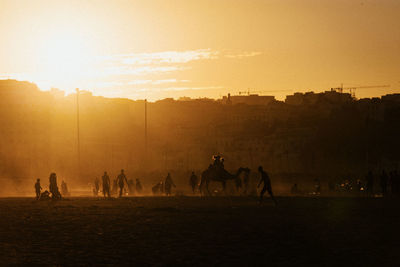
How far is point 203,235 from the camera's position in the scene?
24891 mm

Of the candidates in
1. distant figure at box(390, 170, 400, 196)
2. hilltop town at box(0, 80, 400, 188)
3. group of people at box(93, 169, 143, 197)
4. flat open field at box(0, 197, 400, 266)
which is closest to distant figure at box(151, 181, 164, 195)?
group of people at box(93, 169, 143, 197)

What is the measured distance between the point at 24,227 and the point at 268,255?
1077 centimetres

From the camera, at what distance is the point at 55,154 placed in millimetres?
144625

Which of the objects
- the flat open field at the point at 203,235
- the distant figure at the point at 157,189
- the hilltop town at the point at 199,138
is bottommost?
the flat open field at the point at 203,235

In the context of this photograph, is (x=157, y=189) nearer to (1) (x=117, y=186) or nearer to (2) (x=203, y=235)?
(1) (x=117, y=186)

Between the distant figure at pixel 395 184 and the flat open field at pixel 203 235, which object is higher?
the distant figure at pixel 395 184

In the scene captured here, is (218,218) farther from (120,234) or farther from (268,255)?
(268,255)

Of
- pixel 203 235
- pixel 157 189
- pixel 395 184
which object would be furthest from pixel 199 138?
Answer: pixel 203 235

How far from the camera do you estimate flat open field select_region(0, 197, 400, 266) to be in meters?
20.2

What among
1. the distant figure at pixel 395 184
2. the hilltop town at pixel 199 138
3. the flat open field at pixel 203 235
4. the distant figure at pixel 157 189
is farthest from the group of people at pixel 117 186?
the hilltop town at pixel 199 138

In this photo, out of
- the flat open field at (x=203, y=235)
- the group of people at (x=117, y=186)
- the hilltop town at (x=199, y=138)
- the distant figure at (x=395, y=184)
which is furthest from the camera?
the hilltop town at (x=199, y=138)

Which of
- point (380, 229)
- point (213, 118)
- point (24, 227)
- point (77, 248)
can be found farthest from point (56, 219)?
point (213, 118)

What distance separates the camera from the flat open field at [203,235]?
66.3 feet

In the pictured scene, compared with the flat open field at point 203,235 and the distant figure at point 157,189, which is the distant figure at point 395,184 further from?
the distant figure at point 157,189
